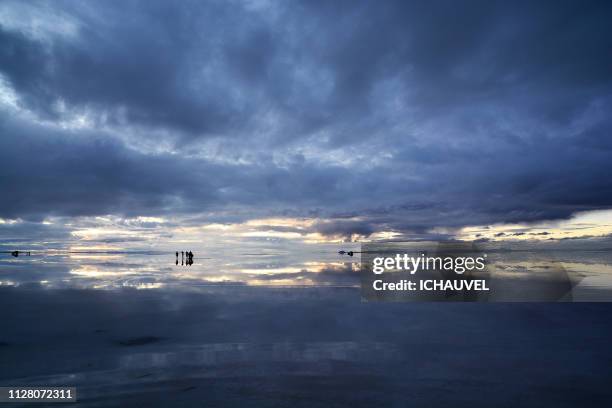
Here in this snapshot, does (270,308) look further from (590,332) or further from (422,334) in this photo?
(590,332)

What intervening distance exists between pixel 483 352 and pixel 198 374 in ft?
41.7

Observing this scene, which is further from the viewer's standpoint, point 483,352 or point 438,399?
point 483,352

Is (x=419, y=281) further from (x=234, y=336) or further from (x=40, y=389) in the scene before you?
(x=40, y=389)

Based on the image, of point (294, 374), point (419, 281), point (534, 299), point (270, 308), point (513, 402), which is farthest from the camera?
point (419, 281)

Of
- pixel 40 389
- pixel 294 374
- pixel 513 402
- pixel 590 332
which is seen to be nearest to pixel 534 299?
pixel 590 332

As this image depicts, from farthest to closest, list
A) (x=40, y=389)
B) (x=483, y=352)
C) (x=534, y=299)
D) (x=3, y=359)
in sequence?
(x=534, y=299), (x=483, y=352), (x=3, y=359), (x=40, y=389)

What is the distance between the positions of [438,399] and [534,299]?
22.8 meters

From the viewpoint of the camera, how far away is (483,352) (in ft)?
52.5

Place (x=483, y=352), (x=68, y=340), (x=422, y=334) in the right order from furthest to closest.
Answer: (x=422, y=334) < (x=68, y=340) < (x=483, y=352)

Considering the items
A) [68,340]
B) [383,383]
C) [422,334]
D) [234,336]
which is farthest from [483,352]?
[68,340]

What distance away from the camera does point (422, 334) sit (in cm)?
1891

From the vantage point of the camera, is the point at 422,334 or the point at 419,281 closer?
the point at 422,334

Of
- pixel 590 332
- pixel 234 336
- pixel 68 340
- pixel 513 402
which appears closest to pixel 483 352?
pixel 513 402

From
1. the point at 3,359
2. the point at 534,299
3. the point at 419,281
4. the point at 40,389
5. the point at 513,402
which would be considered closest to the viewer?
the point at 513,402
